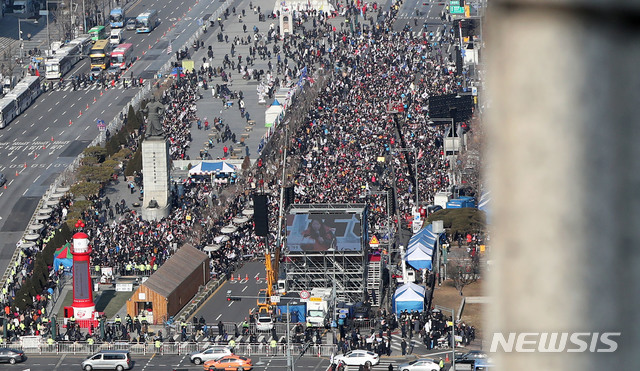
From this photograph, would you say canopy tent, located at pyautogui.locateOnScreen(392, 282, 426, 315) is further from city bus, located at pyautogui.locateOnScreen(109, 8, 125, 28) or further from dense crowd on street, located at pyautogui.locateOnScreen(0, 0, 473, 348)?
city bus, located at pyautogui.locateOnScreen(109, 8, 125, 28)

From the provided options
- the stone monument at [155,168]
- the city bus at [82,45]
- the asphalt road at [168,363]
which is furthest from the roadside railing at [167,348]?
the city bus at [82,45]

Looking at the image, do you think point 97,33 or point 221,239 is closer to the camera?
point 221,239

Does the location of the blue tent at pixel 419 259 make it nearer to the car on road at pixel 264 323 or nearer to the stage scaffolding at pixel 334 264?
the stage scaffolding at pixel 334 264

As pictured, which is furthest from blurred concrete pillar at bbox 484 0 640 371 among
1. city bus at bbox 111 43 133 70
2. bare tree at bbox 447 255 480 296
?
city bus at bbox 111 43 133 70

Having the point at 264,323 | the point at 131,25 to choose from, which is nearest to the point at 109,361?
the point at 264,323

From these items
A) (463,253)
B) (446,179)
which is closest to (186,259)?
(463,253)

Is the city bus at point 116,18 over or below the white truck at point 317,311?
over

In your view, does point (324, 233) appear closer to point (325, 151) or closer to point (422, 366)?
point (422, 366)
